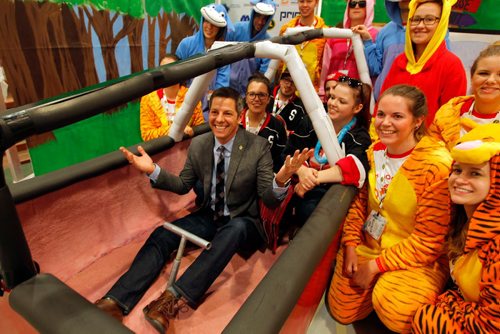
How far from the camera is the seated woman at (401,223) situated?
132 cm

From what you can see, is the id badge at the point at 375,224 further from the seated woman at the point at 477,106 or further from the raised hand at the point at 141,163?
the raised hand at the point at 141,163

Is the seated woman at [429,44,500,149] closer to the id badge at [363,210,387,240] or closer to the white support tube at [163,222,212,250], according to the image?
the id badge at [363,210,387,240]

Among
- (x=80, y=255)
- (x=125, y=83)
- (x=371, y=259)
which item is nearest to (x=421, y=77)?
(x=371, y=259)

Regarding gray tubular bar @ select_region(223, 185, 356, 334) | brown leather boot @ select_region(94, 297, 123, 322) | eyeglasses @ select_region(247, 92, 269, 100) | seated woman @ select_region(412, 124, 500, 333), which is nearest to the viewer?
gray tubular bar @ select_region(223, 185, 356, 334)

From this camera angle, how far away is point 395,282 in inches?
54.7

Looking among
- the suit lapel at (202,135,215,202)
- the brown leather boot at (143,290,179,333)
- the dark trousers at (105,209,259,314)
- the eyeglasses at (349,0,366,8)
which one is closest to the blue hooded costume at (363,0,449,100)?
the eyeglasses at (349,0,366,8)

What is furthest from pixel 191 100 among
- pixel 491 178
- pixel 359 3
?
pixel 359 3

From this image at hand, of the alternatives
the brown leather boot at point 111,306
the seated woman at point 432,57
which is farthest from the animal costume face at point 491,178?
the brown leather boot at point 111,306

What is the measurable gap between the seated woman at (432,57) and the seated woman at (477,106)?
0.96 feet

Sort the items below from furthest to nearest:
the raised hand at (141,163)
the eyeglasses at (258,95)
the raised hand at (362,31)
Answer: the raised hand at (362,31)
the eyeglasses at (258,95)
the raised hand at (141,163)

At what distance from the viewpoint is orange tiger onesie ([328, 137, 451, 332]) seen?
1.31 meters

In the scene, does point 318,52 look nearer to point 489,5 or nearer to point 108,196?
point 489,5

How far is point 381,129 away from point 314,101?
359 mm

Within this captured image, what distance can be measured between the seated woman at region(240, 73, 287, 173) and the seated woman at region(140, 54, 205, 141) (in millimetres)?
519
